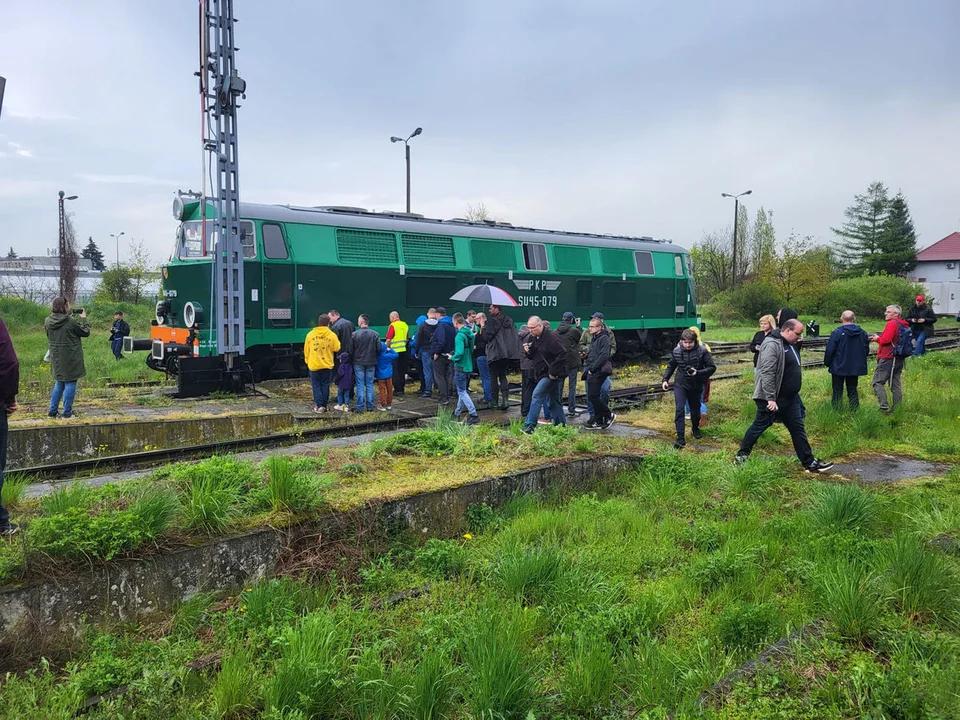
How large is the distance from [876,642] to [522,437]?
14.4 ft

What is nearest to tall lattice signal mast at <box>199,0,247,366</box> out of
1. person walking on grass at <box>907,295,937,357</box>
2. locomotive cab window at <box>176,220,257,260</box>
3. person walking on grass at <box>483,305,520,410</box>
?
locomotive cab window at <box>176,220,257,260</box>

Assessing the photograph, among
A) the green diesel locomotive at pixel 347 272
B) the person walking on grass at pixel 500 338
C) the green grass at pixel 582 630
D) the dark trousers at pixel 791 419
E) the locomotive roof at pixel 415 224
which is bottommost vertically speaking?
the green grass at pixel 582 630

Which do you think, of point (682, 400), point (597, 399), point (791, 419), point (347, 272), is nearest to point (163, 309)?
point (347, 272)

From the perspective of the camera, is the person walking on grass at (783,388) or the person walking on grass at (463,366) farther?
the person walking on grass at (463,366)

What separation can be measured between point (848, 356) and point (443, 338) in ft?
20.8

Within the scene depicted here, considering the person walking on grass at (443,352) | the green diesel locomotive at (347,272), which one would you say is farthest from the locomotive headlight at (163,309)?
the person walking on grass at (443,352)

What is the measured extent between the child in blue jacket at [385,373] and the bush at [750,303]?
30.8 m

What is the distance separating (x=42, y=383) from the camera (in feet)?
45.3

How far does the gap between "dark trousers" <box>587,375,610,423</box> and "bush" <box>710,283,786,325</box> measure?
30.5 metres

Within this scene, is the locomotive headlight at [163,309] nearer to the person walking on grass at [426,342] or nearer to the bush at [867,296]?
the person walking on grass at [426,342]

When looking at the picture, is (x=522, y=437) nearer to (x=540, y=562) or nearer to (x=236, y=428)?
(x=540, y=562)

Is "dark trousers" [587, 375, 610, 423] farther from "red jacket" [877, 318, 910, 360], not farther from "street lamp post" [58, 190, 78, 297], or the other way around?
"street lamp post" [58, 190, 78, 297]

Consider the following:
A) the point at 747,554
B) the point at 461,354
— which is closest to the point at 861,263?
the point at 461,354

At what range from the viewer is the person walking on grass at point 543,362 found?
367 inches
